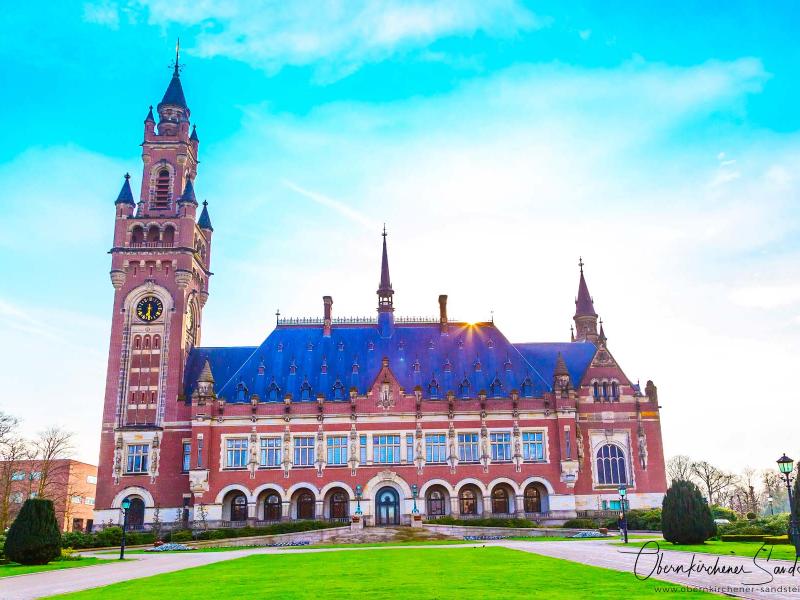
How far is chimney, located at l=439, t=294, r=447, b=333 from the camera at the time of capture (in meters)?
76.8

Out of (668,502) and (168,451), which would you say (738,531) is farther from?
(168,451)

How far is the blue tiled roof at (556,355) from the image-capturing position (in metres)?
74.6

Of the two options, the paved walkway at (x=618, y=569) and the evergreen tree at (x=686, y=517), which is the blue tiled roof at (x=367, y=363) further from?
the paved walkway at (x=618, y=569)

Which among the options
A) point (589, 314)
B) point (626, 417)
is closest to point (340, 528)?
point (626, 417)

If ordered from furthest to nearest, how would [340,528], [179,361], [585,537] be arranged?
1. [179,361]
2. [340,528]
3. [585,537]

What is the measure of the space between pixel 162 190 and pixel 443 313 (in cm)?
3296

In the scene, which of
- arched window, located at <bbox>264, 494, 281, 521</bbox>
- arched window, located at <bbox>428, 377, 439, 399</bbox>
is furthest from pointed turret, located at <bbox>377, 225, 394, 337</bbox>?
arched window, located at <bbox>264, 494, 281, 521</bbox>

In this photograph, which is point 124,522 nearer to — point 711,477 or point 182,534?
point 182,534

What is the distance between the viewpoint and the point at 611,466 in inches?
2675

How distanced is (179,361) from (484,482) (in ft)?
104

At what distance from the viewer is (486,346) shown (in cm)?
7494

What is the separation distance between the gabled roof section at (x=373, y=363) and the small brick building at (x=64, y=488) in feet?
119

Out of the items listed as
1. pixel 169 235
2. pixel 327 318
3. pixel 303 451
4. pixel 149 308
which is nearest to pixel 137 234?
pixel 169 235

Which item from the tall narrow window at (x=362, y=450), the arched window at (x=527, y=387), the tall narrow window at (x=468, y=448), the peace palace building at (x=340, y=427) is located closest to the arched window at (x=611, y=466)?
the peace palace building at (x=340, y=427)
